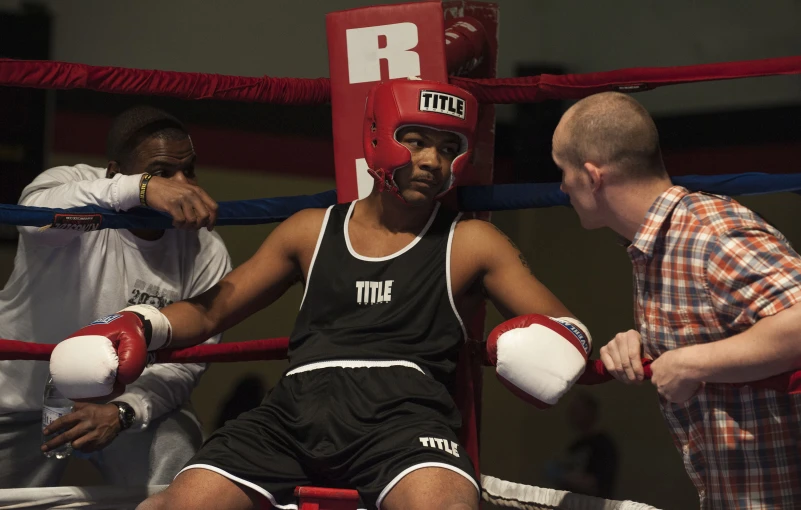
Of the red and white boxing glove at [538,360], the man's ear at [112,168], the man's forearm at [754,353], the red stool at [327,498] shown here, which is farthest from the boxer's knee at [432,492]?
the man's ear at [112,168]

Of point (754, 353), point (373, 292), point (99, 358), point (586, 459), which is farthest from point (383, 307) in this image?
point (586, 459)

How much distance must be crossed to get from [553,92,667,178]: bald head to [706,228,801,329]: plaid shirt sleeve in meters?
0.19

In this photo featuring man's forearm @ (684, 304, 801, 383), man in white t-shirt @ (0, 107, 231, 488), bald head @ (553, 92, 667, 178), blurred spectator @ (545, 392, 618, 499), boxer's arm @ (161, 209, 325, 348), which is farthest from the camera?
blurred spectator @ (545, 392, 618, 499)

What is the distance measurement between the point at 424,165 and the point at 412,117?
10 cm

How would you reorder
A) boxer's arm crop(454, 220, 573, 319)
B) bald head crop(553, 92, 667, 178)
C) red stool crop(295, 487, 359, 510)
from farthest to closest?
boxer's arm crop(454, 220, 573, 319) → red stool crop(295, 487, 359, 510) → bald head crop(553, 92, 667, 178)

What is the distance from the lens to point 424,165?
73.3 inches

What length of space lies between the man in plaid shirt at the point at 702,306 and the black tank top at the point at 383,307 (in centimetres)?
39

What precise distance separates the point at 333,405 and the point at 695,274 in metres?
0.70

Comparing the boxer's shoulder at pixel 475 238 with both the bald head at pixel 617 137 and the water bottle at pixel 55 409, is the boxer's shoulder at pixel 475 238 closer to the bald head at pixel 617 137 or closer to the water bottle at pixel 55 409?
the bald head at pixel 617 137

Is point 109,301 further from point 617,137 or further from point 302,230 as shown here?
point 617,137

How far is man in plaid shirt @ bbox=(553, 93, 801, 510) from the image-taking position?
1.31 meters

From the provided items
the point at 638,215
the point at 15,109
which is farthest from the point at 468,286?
the point at 15,109

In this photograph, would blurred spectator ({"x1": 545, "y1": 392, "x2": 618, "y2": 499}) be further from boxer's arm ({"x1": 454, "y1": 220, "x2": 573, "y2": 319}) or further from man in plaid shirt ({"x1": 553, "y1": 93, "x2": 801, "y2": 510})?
man in plaid shirt ({"x1": 553, "y1": 93, "x2": 801, "y2": 510})

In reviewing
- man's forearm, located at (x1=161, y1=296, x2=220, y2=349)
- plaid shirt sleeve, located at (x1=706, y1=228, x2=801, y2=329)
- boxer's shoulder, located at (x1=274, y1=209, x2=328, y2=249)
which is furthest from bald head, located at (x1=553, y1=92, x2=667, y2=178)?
man's forearm, located at (x1=161, y1=296, x2=220, y2=349)
